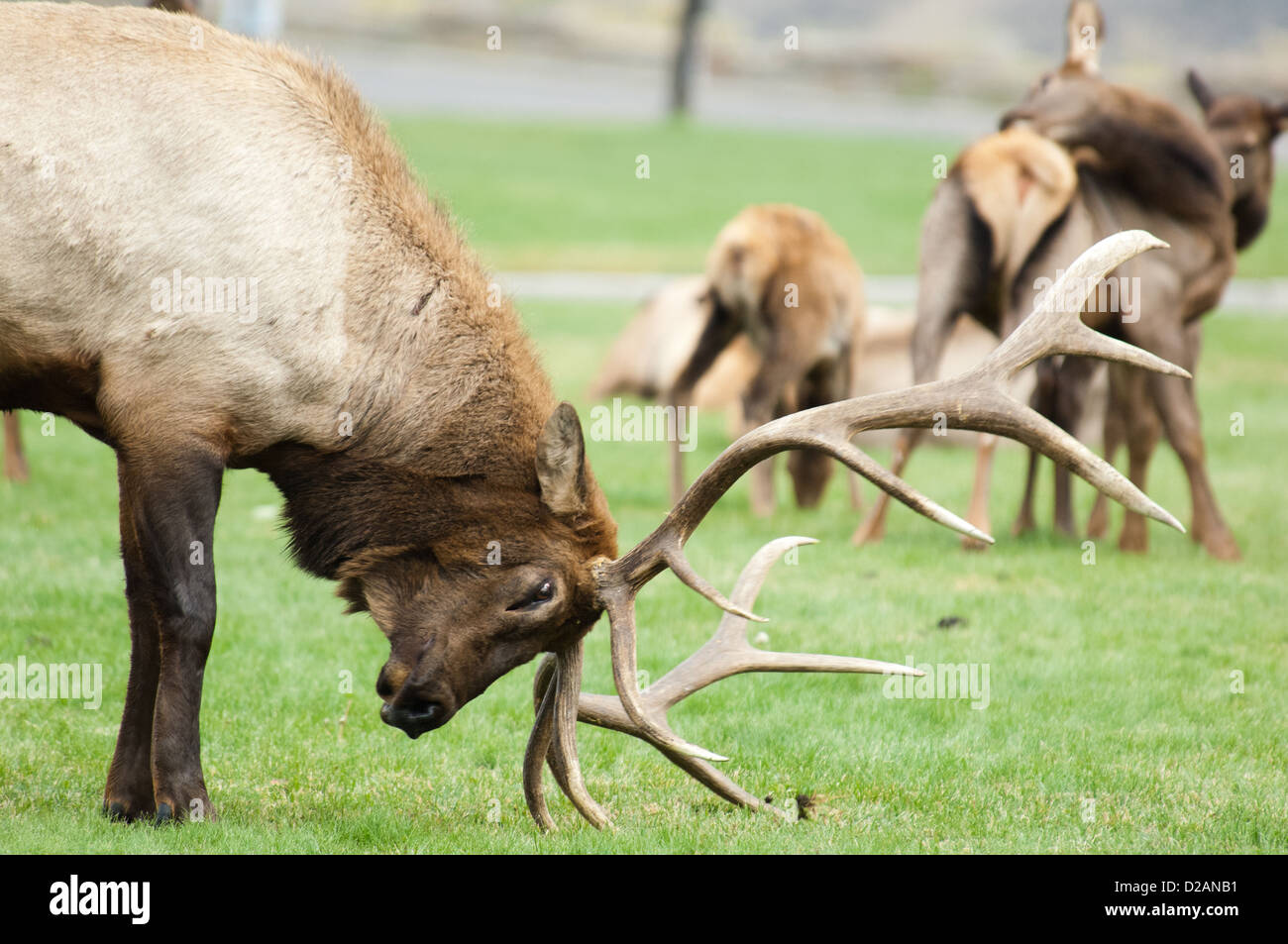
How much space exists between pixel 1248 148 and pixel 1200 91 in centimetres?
60

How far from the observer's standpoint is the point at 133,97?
4.85 m

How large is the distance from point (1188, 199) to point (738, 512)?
321 cm

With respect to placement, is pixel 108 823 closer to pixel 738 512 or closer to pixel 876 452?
pixel 738 512

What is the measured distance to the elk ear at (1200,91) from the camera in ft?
33.7

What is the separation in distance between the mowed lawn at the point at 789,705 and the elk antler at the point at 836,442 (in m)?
0.30

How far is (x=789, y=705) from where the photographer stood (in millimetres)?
6207

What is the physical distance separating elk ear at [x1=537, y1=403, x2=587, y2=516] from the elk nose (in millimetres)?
691

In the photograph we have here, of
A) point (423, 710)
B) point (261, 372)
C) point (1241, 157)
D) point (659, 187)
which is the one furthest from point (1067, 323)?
point (659, 187)

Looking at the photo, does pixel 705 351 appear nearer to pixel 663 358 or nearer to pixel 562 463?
pixel 663 358

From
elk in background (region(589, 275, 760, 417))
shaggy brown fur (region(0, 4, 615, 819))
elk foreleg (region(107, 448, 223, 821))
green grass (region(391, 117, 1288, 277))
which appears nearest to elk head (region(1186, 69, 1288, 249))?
elk in background (region(589, 275, 760, 417))

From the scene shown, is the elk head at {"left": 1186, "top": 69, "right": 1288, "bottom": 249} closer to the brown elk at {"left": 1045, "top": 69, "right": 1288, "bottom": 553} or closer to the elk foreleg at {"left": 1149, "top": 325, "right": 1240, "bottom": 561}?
the brown elk at {"left": 1045, "top": 69, "right": 1288, "bottom": 553}

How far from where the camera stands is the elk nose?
4.71 metres

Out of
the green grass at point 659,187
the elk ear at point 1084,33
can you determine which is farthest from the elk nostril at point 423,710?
the green grass at point 659,187

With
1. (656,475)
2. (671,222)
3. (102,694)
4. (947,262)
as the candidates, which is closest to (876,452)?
(656,475)
